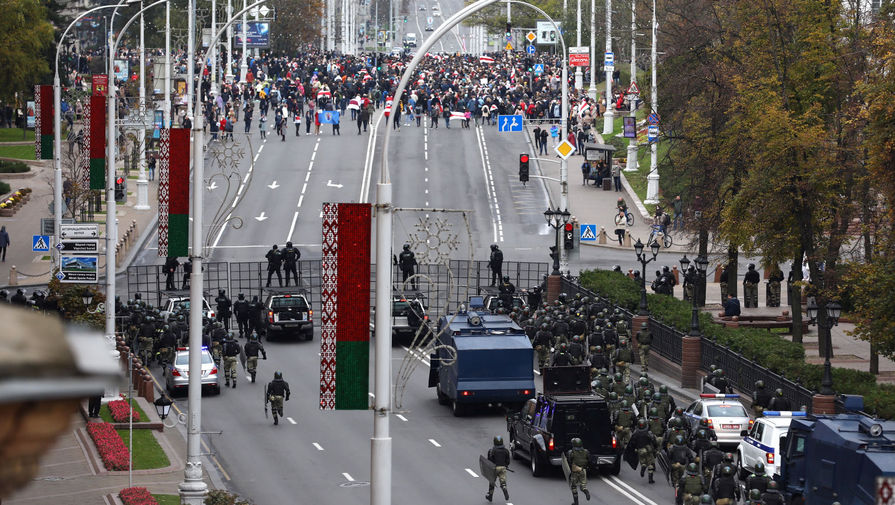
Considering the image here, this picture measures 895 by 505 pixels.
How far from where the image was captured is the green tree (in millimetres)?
82812

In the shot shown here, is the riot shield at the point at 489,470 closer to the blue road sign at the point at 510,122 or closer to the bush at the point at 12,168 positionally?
the blue road sign at the point at 510,122

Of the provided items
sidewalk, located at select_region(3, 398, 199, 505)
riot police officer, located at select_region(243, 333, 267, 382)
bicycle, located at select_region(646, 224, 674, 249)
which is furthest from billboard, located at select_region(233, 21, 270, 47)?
sidewalk, located at select_region(3, 398, 199, 505)

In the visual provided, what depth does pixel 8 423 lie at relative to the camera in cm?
222

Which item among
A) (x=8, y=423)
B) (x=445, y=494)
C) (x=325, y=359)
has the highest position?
(x=8, y=423)

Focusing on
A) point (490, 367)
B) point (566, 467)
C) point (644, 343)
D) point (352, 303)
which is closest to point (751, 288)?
point (644, 343)

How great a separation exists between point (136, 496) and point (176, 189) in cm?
544

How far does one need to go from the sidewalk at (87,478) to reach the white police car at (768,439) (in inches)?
433

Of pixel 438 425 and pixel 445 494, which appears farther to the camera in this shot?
pixel 438 425

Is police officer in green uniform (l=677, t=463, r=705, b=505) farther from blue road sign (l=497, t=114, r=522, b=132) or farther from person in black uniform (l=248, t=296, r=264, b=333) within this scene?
blue road sign (l=497, t=114, r=522, b=132)

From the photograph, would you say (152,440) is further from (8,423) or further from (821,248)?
(8,423)

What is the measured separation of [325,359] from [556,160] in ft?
213

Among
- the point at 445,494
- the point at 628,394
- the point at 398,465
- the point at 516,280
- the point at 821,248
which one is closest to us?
the point at 445,494

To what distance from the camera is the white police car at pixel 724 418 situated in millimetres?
29766

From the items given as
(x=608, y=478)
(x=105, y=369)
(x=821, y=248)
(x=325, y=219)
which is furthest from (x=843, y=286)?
(x=105, y=369)
